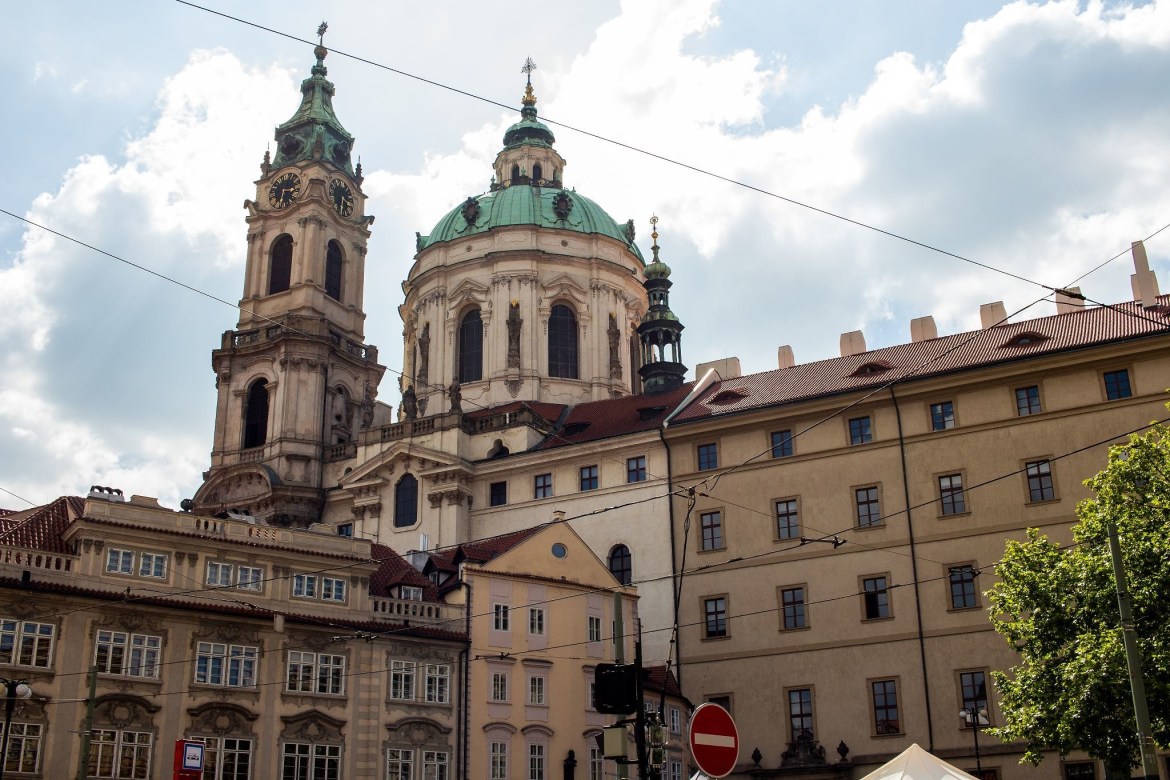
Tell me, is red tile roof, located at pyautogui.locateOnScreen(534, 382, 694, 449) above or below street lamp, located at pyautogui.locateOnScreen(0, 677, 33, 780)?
above

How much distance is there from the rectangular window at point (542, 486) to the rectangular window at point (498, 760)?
1694 centimetres

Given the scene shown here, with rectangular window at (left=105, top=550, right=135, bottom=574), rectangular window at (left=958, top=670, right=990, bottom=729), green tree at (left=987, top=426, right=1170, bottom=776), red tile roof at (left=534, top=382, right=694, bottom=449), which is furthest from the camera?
red tile roof at (left=534, top=382, right=694, bottom=449)

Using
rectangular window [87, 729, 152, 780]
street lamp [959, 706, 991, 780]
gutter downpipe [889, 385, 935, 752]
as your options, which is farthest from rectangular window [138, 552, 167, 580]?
gutter downpipe [889, 385, 935, 752]

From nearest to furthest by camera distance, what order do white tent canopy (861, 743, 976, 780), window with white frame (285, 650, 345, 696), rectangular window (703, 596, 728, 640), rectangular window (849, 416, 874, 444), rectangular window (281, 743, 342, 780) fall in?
white tent canopy (861, 743, 976, 780) < rectangular window (281, 743, 342, 780) < window with white frame (285, 650, 345, 696) < rectangular window (849, 416, 874, 444) < rectangular window (703, 596, 728, 640)

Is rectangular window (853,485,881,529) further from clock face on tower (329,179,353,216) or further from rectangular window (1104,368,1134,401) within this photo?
clock face on tower (329,179,353,216)

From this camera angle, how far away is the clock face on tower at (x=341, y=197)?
74.6 m

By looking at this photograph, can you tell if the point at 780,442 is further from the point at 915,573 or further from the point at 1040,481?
the point at 1040,481

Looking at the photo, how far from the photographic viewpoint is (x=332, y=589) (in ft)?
140

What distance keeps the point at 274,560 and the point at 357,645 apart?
370cm

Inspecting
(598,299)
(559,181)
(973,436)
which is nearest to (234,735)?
(973,436)

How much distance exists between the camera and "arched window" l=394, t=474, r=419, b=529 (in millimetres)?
61344

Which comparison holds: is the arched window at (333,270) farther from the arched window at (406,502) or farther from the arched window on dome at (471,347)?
the arched window at (406,502)

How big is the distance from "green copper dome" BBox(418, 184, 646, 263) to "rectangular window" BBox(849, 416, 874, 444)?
28.8 metres

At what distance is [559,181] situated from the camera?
8375cm
